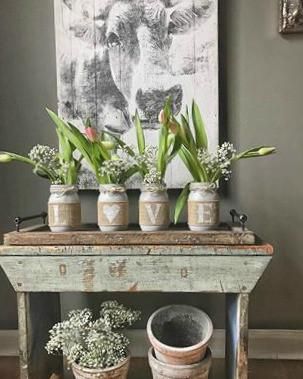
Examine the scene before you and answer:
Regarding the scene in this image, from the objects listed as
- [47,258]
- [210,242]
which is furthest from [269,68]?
[47,258]

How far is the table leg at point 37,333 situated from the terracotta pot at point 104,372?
17 centimetres

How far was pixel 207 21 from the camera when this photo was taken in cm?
170

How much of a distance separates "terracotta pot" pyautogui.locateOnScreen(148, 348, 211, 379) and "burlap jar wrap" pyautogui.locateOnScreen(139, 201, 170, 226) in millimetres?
521

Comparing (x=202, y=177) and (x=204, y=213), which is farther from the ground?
(x=202, y=177)

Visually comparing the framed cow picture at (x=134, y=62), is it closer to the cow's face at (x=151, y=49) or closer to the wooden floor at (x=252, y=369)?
the cow's face at (x=151, y=49)

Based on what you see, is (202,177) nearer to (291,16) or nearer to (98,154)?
(98,154)

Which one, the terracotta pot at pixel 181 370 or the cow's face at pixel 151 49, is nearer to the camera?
the terracotta pot at pixel 181 370

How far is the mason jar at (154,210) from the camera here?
1385 millimetres

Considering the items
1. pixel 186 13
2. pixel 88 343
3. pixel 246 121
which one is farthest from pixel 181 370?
pixel 186 13

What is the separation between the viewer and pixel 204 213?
1376 mm

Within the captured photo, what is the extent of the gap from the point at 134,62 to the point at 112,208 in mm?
753

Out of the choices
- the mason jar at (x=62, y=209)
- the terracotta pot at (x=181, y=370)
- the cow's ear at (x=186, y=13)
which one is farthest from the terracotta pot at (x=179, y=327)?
the cow's ear at (x=186, y=13)

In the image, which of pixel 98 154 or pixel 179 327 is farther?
pixel 179 327

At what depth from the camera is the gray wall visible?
1746 mm
